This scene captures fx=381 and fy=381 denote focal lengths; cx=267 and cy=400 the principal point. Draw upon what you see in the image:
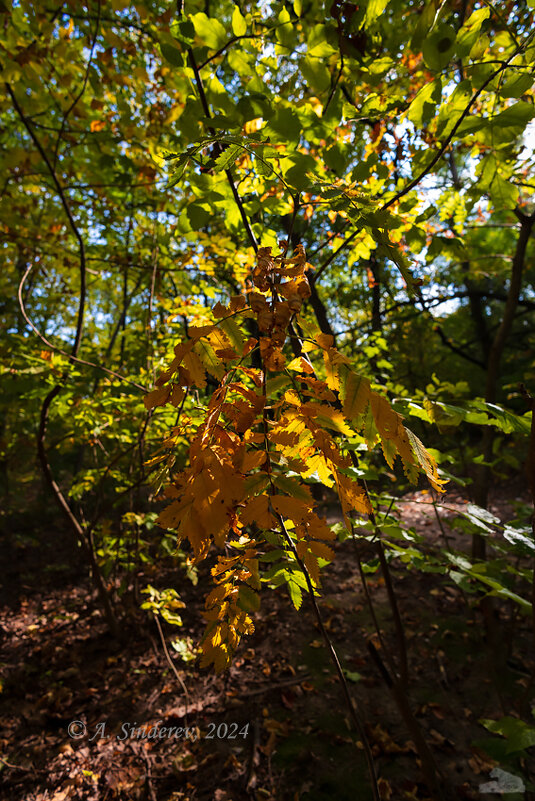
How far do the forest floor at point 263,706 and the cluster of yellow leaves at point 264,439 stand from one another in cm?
97

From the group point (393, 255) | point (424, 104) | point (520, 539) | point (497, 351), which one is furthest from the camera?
point (497, 351)

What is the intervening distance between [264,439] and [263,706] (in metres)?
3.06

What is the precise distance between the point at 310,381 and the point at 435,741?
3.07m

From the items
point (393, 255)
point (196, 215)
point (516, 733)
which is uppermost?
point (196, 215)

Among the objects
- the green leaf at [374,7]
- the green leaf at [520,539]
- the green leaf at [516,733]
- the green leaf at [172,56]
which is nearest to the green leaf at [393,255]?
the green leaf at [374,7]

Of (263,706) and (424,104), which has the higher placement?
(424,104)

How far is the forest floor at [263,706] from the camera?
2.32m

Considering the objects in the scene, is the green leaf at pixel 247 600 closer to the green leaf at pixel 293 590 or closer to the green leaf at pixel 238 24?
the green leaf at pixel 293 590

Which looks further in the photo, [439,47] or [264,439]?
[439,47]

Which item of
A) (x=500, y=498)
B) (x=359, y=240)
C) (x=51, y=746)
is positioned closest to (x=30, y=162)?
(x=359, y=240)

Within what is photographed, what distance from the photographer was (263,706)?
2910 mm

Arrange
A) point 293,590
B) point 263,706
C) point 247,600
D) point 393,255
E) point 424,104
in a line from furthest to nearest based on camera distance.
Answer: point 263,706 < point 424,104 < point 293,590 < point 247,600 < point 393,255

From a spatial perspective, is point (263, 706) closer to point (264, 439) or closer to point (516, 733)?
point (516, 733)

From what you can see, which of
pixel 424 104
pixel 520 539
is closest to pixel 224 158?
pixel 424 104
